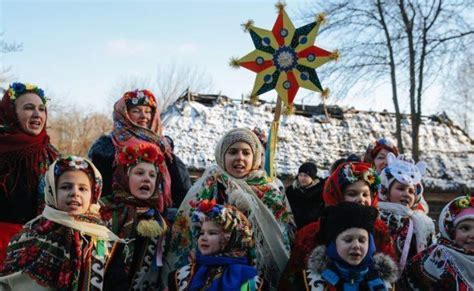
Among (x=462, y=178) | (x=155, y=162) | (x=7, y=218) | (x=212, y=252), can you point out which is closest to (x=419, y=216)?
(x=212, y=252)

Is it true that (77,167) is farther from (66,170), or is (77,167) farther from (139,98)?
(139,98)

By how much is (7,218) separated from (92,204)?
826 millimetres

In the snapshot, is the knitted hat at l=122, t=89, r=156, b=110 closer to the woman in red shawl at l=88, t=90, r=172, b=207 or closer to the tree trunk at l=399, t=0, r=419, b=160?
the woman in red shawl at l=88, t=90, r=172, b=207

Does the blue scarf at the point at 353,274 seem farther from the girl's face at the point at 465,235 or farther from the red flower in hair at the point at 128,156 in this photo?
the red flower in hair at the point at 128,156

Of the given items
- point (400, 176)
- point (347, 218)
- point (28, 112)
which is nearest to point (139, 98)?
point (28, 112)

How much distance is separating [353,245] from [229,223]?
2.88ft

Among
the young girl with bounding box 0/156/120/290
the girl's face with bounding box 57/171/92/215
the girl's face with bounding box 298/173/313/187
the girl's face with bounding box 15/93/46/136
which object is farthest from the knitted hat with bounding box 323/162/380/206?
the girl's face with bounding box 15/93/46/136

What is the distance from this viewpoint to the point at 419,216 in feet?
15.8

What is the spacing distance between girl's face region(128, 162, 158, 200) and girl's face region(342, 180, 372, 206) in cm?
155

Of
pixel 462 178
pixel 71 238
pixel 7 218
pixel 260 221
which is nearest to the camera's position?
pixel 71 238

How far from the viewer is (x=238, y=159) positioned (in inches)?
192

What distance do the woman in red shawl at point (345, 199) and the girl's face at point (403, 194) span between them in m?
0.32

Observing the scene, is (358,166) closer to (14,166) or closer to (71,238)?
(71,238)

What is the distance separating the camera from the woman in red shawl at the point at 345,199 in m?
4.34
